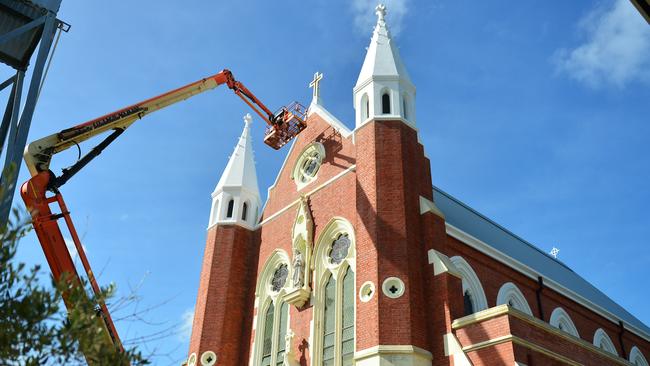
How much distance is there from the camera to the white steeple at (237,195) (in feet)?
88.6

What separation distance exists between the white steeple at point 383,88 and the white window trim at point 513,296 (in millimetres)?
7475

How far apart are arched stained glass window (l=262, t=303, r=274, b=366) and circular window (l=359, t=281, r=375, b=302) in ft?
18.9

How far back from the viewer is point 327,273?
71.2ft

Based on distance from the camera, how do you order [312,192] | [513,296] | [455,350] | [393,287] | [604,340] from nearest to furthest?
[455,350] → [393,287] → [312,192] → [513,296] → [604,340]

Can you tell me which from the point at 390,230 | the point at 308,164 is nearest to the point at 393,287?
the point at 390,230

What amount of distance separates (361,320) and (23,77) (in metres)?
11.1

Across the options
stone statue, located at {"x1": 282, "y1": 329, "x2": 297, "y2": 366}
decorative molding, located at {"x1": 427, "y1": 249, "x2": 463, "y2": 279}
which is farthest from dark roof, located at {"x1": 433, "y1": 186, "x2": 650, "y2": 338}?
stone statue, located at {"x1": 282, "y1": 329, "x2": 297, "y2": 366}

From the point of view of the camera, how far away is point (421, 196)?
2036cm

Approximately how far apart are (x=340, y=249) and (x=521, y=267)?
8338mm

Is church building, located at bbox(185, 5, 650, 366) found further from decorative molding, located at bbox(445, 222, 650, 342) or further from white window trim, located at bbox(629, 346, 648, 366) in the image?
white window trim, located at bbox(629, 346, 648, 366)

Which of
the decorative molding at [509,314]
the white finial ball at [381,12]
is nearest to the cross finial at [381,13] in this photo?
the white finial ball at [381,12]

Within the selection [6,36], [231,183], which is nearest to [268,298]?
[231,183]

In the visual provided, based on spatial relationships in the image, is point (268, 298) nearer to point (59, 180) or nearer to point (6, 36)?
point (59, 180)

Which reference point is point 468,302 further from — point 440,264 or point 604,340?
point 604,340
